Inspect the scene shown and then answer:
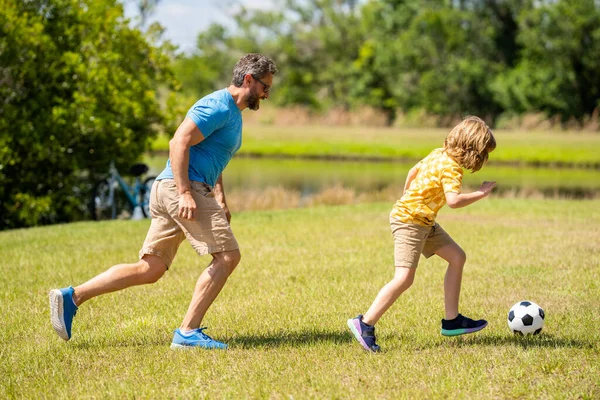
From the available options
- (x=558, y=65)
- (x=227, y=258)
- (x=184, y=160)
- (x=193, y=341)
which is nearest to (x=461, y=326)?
(x=227, y=258)

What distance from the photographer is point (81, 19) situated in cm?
1689

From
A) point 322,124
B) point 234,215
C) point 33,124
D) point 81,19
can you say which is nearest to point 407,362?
point 234,215

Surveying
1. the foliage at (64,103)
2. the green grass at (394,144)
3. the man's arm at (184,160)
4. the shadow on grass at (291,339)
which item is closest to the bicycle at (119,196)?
the foliage at (64,103)

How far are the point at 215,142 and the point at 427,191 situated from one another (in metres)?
1.59

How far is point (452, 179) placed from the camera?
19.2 ft

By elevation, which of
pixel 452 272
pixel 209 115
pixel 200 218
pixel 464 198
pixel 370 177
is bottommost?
pixel 370 177

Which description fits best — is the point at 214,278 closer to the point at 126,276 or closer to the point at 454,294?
the point at 126,276

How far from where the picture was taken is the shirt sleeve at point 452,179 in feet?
19.0

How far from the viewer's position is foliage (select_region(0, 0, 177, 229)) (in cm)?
1588

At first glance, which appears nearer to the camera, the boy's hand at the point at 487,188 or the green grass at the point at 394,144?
the boy's hand at the point at 487,188

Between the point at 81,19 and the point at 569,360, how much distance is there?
13.8m

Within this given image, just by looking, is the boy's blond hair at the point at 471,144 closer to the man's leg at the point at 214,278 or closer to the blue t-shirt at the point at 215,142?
the blue t-shirt at the point at 215,142

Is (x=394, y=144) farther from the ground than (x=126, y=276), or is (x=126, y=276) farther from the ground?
(x=126, y=276)

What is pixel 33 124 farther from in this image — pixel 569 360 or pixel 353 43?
pixel 353 43
